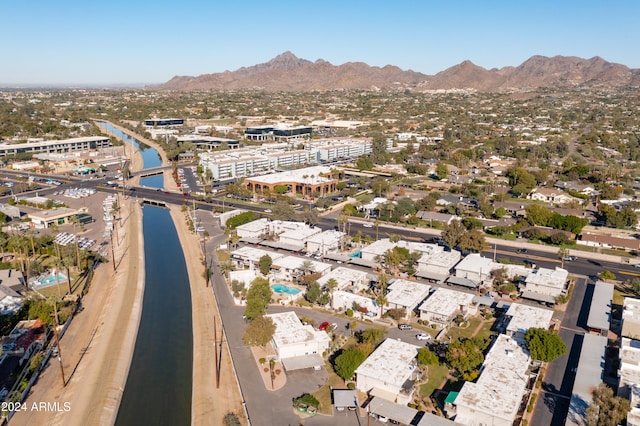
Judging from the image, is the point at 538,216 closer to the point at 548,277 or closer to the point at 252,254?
the point at 548,277

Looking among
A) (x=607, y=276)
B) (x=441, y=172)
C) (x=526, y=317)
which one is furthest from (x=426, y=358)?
(x=441, y=172)

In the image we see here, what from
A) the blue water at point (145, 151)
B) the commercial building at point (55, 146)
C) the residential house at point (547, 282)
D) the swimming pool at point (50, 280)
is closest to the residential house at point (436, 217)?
the residential house at point (547, 282)

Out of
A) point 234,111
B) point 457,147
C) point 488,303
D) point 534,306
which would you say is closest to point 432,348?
point 488,303

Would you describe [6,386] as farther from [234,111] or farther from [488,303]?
[234,111]

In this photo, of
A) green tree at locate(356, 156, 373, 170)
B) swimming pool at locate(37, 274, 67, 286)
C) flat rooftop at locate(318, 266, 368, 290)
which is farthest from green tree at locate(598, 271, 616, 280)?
green tree at locate(356, 156, 373, 170)

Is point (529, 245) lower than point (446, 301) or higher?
lower

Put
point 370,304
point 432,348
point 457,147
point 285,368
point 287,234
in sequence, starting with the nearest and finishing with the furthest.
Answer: point 285,368 < point 432,348 < point 370,304 < point 287,234 < point 457,147
